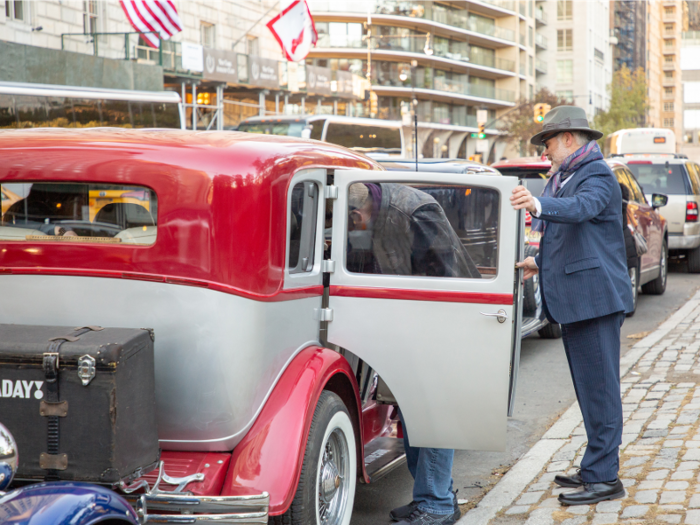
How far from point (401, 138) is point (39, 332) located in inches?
1154

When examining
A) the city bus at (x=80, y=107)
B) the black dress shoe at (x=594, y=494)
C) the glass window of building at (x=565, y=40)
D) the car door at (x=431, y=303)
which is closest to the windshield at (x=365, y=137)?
the city bus at (x=80, y=107)

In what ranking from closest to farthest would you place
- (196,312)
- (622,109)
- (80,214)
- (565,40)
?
(196,312)
(80,214)
(622,109)
(565,40)

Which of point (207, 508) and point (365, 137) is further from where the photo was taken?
point (365, 137)

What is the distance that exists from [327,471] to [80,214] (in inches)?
61.4

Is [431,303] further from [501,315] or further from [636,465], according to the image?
[636,465]

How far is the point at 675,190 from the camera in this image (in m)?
14.0

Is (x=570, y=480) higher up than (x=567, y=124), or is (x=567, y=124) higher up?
(x=567, y=124)

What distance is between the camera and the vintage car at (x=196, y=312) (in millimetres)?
2797

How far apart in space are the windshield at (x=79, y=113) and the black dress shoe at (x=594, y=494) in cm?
1378

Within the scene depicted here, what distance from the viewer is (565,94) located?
8194cm

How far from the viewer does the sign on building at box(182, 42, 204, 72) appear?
92.8ft

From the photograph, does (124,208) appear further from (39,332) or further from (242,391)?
(242,391)

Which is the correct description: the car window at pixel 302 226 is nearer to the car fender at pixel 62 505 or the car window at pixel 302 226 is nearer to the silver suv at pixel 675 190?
the car fender at pixel 62 505

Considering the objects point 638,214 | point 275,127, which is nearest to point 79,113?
point 275,127
